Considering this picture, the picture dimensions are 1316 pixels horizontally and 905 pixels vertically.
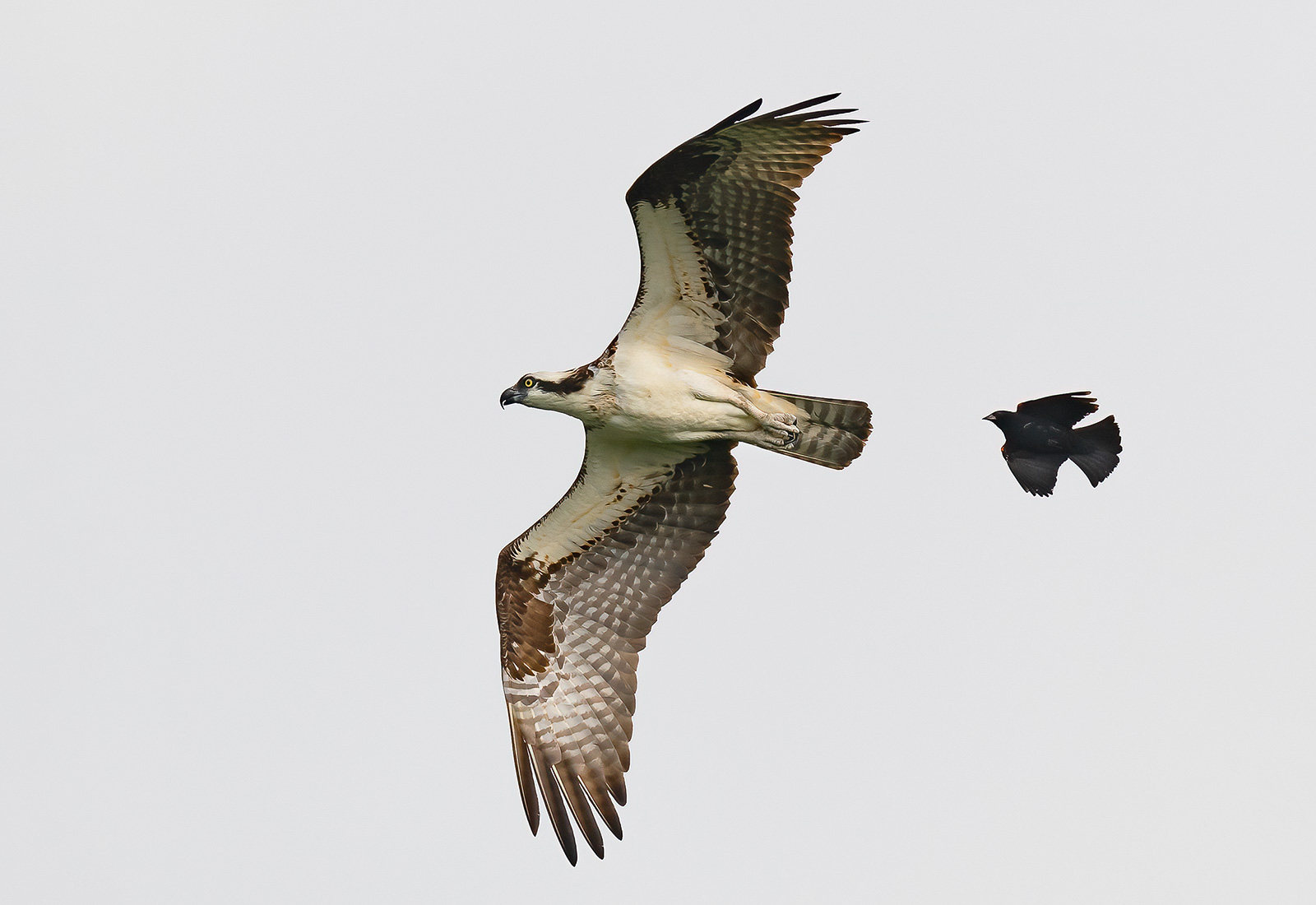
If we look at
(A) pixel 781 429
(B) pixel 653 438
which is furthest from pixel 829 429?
(B) pixel 653 438

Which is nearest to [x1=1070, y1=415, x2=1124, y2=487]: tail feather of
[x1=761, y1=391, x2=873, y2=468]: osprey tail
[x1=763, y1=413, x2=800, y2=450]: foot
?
[x1=761, y1=391, x2=873, y2=468]: osprey tail

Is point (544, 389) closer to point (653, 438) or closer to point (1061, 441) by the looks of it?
point (653, 438)

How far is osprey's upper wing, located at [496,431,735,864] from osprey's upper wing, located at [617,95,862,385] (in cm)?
103

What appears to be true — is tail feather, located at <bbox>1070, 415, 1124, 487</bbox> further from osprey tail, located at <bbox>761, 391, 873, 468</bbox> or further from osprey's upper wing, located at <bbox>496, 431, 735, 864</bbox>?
osprey's upper wing, located at <bbox>496, 431, 735, 864</bbox>

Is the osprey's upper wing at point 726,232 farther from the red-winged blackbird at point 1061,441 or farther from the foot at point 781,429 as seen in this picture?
the red-winged blackbird at point 1061,441

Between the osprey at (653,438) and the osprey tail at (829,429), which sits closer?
the osprey at (653,438)

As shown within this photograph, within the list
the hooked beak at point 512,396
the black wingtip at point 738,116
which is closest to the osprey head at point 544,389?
the hooked beak at point 512,396

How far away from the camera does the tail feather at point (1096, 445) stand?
12.3 meters

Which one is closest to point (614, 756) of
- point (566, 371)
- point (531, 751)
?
point (531, 751)

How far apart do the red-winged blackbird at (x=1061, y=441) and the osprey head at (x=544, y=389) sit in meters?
3.54

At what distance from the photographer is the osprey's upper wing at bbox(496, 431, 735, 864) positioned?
12359 mm

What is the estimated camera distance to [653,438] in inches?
472

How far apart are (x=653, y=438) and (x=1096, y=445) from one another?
3.51 metres

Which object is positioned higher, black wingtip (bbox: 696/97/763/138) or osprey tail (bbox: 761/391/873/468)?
black wingtip (bbox: 696/97/763/138)
